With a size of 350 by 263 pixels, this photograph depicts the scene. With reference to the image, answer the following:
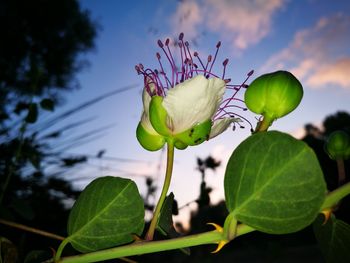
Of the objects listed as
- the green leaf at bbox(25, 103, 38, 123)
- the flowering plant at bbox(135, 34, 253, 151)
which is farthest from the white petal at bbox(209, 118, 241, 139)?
the green leaf at bbox(25, 103, 38, 123)

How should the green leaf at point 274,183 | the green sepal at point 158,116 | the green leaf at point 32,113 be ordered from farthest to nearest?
1. the green leaf at point 32,113
2. the green sepal at point 158,116
3. the green leaf at point 274,183

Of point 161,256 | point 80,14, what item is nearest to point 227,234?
point 161,256

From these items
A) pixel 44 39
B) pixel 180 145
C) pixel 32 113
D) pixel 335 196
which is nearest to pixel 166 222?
pixel 180 145

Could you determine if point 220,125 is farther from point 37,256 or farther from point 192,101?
point 37,256

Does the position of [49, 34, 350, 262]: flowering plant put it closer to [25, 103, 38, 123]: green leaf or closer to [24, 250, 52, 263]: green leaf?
[24, 250, 52, 263]: green leaf

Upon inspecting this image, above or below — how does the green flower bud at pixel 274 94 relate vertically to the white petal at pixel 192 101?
below

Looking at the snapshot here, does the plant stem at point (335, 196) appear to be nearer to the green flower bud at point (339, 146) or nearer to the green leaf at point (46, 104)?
the green flower bud at point (339, 146)

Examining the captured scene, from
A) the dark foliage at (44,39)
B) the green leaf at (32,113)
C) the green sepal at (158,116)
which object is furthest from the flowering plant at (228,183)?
the dark foliage at (44,39)
